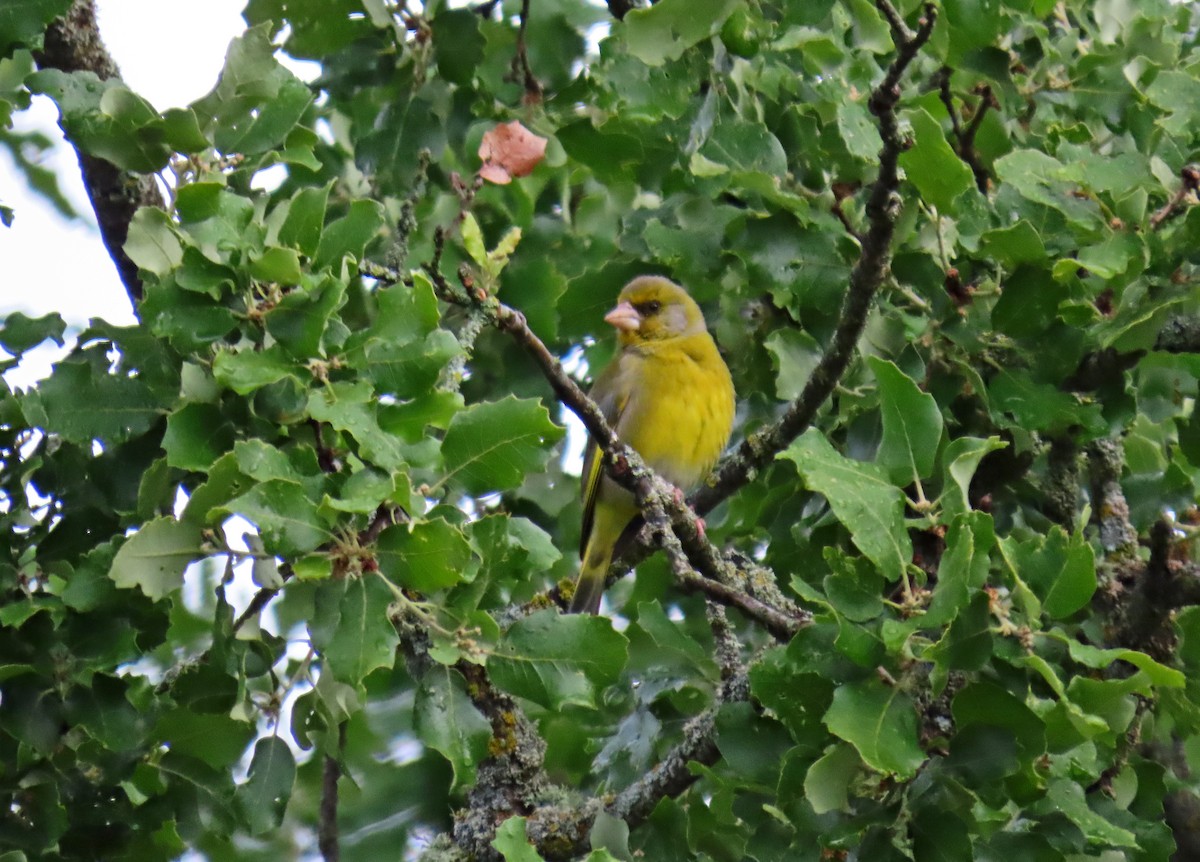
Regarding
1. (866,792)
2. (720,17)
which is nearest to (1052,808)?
(866,792)

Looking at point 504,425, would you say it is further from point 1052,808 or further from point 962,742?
point 1052,808

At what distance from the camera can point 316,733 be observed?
3.92m

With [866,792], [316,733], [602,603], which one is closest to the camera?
[866,792]

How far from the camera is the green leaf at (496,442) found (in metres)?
2.99

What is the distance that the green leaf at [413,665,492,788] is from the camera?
3117 mm

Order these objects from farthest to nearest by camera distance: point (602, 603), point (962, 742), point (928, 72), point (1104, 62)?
1. point (602, 603)
2. point (928, 72)
3. point (1104, 62)
4. point (962, 742)

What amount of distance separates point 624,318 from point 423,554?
296 centimetres

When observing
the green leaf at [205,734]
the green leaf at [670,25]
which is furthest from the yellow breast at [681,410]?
the green leaf at [205,734]

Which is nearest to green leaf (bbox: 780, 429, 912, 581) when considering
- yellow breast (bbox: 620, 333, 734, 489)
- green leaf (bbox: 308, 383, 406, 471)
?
green leaf (bbox: 308, 383, 406, 471)

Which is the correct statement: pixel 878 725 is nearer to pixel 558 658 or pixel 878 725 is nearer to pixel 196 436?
pixel 558 658

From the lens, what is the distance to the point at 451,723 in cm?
315

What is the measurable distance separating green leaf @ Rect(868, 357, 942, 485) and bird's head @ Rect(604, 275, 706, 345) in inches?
118

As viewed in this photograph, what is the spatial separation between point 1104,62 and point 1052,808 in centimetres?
230

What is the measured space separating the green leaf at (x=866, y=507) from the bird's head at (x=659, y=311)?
311 cm
